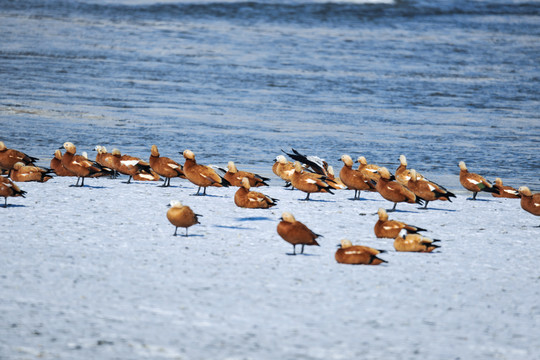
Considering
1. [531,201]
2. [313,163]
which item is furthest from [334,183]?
[531,201]

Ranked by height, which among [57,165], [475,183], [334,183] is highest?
[475,183]

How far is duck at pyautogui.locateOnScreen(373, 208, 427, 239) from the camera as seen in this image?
8.55 m

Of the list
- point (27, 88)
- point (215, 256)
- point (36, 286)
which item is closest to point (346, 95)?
point (27, 88)

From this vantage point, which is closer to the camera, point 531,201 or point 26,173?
point 531,201

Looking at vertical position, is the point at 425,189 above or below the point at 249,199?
above

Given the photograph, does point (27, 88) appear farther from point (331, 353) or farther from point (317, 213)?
point (331, 353)

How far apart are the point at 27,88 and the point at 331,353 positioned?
19.9 m

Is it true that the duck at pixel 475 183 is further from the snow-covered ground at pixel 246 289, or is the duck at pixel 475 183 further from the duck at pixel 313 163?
the duck at pixel 313 163

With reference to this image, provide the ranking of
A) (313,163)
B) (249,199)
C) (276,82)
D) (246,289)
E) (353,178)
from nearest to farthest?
1. (246,289)
2. (249,199)
3. (353,178)
4. (313,163)
5. (276,82)

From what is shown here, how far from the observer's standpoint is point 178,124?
61.3 feet

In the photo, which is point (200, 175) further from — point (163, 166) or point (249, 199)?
point (249, 199)

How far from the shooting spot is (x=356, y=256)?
24.7ft

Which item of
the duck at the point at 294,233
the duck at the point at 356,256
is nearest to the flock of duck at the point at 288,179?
the duck at the point at 294,233

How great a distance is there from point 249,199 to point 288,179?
2.23 metres
